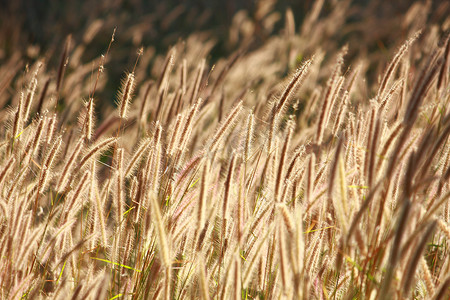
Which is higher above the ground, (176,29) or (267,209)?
(176,29)

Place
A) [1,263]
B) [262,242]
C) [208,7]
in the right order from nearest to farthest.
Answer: [262,242] → [1,263] → [208,7]

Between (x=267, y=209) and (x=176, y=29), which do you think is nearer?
(x=267, y=209)

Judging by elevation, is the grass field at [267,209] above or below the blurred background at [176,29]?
below

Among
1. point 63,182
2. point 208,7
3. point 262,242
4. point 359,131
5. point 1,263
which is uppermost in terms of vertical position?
point 208,7

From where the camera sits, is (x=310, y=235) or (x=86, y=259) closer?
(x=310, y=235)

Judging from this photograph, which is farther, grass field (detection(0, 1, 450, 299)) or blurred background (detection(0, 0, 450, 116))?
blurred background (detection(0, 0, 450, 116))

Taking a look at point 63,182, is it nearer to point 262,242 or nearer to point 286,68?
point 262,242

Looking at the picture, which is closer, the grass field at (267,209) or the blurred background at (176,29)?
the grass field at (267,209)

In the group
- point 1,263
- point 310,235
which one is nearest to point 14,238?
point 1,263

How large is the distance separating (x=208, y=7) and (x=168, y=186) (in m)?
7.14

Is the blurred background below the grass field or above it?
above

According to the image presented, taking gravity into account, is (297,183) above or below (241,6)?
below

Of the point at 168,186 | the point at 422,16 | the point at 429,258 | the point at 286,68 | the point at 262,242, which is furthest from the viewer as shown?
the point at 286,68

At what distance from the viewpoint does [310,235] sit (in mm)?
1765
